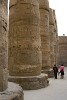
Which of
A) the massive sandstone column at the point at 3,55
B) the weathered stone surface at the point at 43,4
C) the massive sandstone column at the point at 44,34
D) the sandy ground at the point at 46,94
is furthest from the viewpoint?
the weathered stone surface at the point at 43,4

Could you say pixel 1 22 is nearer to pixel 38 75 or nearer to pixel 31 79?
pixel 31 79

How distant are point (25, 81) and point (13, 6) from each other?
11.8 feet

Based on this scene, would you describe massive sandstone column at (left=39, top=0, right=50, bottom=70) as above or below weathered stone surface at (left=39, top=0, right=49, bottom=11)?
below

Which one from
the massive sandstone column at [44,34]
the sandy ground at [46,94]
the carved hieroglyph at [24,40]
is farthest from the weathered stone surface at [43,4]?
the sandy ground at [46,94]

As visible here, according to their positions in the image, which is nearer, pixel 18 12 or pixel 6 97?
pixel 6 97

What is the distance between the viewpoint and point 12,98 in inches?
161

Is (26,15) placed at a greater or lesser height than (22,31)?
greater

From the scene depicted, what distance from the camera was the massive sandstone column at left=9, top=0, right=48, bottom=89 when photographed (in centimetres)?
912

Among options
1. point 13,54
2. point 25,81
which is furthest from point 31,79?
point 13,54

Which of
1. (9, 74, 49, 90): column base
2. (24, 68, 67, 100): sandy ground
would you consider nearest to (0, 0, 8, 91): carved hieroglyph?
(24, 68, 67, 100): sandy ground

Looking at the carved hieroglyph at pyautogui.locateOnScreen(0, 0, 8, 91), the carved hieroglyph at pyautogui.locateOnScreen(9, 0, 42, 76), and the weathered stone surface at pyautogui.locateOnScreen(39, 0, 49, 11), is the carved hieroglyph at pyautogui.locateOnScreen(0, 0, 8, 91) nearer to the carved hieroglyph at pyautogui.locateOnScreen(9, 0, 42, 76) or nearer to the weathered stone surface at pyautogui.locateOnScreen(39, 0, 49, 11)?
the carved hieroglyph at pyautogui.locateOnScreen(9, 0, 42, 76)

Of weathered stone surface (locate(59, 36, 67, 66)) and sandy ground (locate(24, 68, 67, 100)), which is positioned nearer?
sandy ground (locate(24, 68, 67, 100))

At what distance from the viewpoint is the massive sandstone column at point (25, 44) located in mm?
9125

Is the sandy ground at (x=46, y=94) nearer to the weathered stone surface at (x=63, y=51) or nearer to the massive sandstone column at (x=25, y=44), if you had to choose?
the massive sandstone column at (x=25, y=44)
